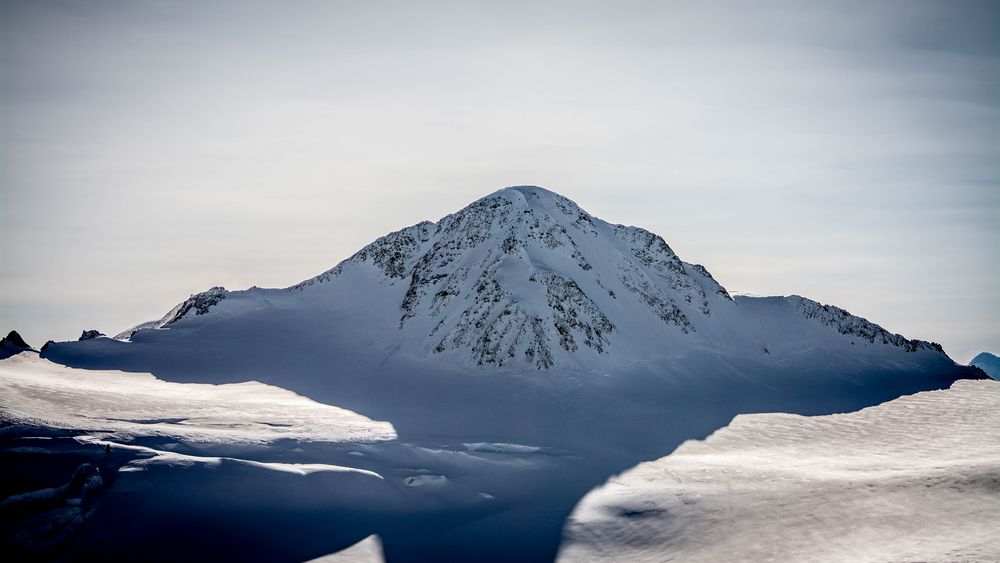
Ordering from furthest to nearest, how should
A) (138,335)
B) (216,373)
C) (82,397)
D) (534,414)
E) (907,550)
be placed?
(138,335) → (216,373) → (534,414) → (82,397) → (907,550)

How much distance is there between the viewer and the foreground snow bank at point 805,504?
106 ft

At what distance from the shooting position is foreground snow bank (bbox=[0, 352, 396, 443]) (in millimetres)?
45750

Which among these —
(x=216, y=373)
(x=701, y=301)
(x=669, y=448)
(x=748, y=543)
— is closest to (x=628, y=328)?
(x=701, y=301)

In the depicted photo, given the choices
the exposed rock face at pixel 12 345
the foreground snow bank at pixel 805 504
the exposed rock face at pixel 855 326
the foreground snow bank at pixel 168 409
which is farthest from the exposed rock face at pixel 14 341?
the exposed rock face at pixel 855 326

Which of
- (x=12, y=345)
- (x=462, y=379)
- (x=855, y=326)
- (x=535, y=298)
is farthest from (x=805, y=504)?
(x=12, y=345)

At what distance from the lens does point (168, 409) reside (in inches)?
2105

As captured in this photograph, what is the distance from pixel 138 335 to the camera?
8056cm

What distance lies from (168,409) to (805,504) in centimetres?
4043

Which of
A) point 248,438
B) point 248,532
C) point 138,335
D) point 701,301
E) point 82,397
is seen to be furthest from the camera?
point 701,301

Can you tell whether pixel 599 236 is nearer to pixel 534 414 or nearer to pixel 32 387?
pixel 534 414

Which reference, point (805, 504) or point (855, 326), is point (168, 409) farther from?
point (855, 326)

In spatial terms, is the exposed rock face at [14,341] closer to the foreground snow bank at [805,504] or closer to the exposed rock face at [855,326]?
the foreground snow bank at [805,504]

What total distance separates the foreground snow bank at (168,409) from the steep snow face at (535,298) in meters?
17.5

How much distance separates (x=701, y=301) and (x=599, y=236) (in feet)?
47.1
